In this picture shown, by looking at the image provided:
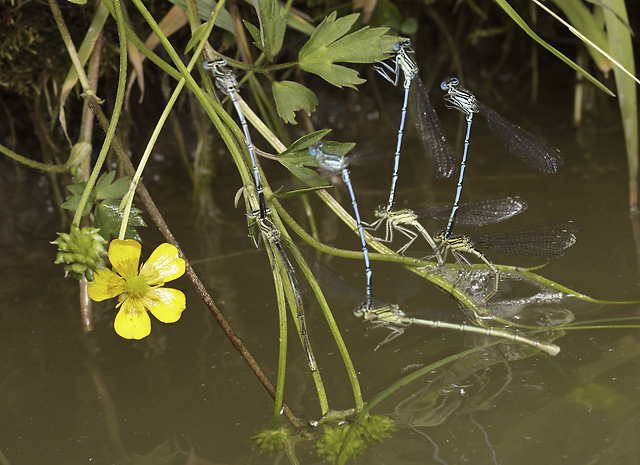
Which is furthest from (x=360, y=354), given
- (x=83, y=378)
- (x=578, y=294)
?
(x=83, y=378)

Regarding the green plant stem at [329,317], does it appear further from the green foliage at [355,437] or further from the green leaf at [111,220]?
the green leaf at [111,220]

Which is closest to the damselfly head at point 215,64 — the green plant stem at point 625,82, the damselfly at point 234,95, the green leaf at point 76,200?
the damselfly at point 234,95

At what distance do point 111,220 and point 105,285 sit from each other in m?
Result: 0.21

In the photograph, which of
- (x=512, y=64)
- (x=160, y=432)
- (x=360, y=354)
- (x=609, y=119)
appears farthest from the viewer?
(x=512, y=64)

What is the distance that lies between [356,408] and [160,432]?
389 mm

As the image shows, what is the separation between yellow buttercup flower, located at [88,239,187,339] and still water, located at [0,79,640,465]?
0.25m

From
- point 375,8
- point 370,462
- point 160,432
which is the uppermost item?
point 375,8

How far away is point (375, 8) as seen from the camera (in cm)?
238

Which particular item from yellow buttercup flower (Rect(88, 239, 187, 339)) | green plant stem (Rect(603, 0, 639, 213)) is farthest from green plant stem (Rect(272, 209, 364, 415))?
green plant stem (Rect(603, 0, 639, 213))

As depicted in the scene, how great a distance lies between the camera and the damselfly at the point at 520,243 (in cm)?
155

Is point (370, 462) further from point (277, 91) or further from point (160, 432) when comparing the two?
point (277, 91)

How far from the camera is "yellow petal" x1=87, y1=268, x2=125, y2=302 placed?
46.3 inches

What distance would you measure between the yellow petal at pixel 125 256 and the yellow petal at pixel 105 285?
0.01 m

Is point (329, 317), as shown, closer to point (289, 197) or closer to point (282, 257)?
point (282, 257)
